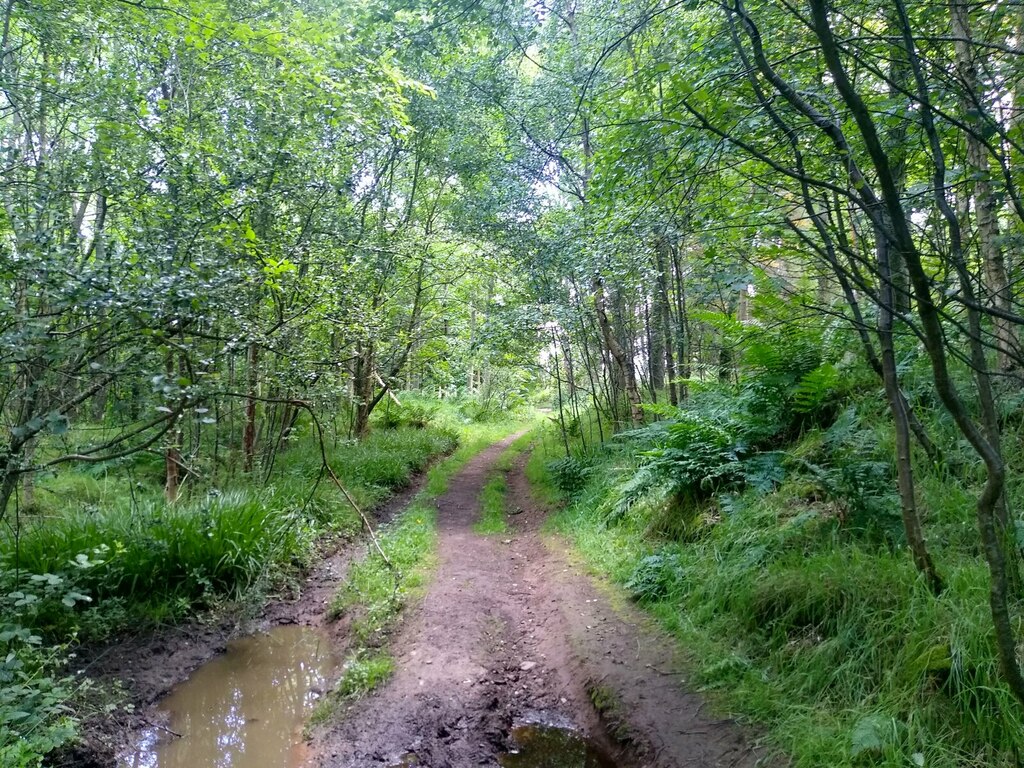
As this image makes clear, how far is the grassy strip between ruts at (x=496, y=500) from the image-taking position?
9.06 m

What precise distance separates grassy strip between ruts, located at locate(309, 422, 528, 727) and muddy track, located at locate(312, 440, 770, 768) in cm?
17

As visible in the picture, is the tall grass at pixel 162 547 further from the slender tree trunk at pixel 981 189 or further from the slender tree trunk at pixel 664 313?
the slender tree trunk at pixel 664 313

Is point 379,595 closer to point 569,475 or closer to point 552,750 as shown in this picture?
point 552,750

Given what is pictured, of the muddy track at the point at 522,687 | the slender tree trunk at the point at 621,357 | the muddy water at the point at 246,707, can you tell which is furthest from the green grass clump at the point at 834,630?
the slender tree trunk at the point at 621,357

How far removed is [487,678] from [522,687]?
0.30 metres

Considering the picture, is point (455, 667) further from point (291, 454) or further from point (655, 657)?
point (291, 454)

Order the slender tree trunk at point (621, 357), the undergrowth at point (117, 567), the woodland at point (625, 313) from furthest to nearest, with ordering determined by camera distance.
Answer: the slender tree trunk at point (621, 357) → the undergrowth at point (117, 567) → the woodland at point (625, 313)

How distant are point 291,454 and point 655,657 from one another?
8389 millimetres

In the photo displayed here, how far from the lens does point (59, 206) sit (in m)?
5.36

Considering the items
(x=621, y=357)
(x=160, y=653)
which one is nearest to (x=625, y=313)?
(x=621, y=357)

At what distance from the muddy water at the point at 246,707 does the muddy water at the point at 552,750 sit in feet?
4.99

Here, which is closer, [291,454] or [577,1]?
[577,1]

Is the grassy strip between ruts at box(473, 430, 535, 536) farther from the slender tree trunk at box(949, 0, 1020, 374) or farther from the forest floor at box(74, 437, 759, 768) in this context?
the slender tree trunk at box(949, 0, 1020, 374)

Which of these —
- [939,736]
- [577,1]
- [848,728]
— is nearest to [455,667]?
[848,728]
